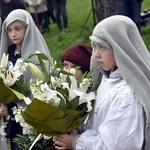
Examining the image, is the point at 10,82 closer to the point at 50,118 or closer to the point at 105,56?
the point at 50,118

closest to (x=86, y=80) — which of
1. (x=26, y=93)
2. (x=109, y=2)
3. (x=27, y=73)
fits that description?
(x=26, y=93)

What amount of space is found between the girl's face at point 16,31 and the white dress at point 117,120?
196 centimetres

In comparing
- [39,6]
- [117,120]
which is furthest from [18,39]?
[39,6]

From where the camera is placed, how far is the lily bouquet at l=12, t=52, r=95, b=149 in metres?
3.50

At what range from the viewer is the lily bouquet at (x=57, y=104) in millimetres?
3496

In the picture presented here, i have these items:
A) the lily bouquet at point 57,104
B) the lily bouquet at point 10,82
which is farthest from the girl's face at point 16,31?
the lily bouquet at point 57,104

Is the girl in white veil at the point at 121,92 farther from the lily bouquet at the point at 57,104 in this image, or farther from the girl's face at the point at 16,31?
the girl's face at the point at 16,31

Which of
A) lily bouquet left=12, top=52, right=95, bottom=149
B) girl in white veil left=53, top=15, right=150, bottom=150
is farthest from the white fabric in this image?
girl in white veil left=53, top=15, right=150, bottom=150

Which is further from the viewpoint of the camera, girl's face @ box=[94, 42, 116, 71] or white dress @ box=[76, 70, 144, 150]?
girl's face @ box=[94, 42, 116, 71]

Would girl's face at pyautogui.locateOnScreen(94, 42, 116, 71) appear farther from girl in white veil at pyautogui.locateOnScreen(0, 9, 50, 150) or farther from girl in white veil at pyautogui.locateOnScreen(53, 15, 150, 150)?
girl in white veil at pyautogui.locateOnScreen(0, 9, 50, 150)

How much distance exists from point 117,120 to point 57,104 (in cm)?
46

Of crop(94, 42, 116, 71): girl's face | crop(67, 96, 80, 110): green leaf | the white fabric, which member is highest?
crop(94, 42, 116, 71): girl's face

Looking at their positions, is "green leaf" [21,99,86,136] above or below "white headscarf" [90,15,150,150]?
below

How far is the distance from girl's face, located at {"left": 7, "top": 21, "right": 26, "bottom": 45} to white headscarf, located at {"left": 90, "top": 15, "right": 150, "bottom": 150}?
6.51 feet
